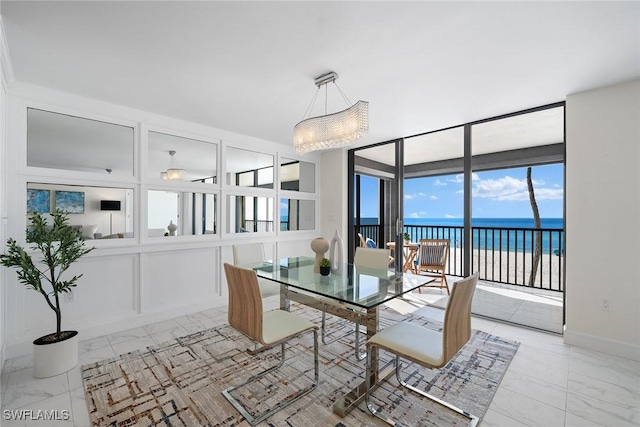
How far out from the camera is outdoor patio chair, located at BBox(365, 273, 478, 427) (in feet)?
5.04

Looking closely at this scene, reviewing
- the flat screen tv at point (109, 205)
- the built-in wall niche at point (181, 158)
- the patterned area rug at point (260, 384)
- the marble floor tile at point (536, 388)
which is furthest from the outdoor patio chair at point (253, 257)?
the marble floor tile at point (536, 388)

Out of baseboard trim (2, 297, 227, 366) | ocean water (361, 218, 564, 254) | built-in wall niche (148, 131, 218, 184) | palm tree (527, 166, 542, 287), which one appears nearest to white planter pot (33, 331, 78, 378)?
baseboard trim (2, 297, 227, 366)

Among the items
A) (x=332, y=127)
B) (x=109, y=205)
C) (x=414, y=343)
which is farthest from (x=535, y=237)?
(x=109, y=205)

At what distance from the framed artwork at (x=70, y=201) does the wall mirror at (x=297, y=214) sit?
2586 millimetres

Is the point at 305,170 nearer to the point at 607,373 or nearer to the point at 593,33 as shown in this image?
the point at 593,33

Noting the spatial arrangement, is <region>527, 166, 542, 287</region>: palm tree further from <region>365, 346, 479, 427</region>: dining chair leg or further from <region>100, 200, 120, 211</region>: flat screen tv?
<region>100, 200, 120, 211</region>: flat screen tv

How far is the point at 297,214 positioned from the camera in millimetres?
4938

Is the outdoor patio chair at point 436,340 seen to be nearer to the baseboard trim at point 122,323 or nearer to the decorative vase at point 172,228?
the baseboard trim at point 122,323

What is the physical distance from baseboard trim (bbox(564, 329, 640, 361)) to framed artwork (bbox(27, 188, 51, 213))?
5159 millimetres

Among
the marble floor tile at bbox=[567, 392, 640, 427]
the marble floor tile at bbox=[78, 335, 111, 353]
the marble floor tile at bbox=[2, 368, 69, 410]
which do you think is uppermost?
the marble floor tile at bbox=[567, 392, 640, 427]

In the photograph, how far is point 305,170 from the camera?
5070mm

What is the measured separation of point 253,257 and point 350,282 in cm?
148

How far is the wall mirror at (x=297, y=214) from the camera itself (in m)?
4.74

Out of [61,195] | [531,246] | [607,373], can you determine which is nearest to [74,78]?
[61,195]
